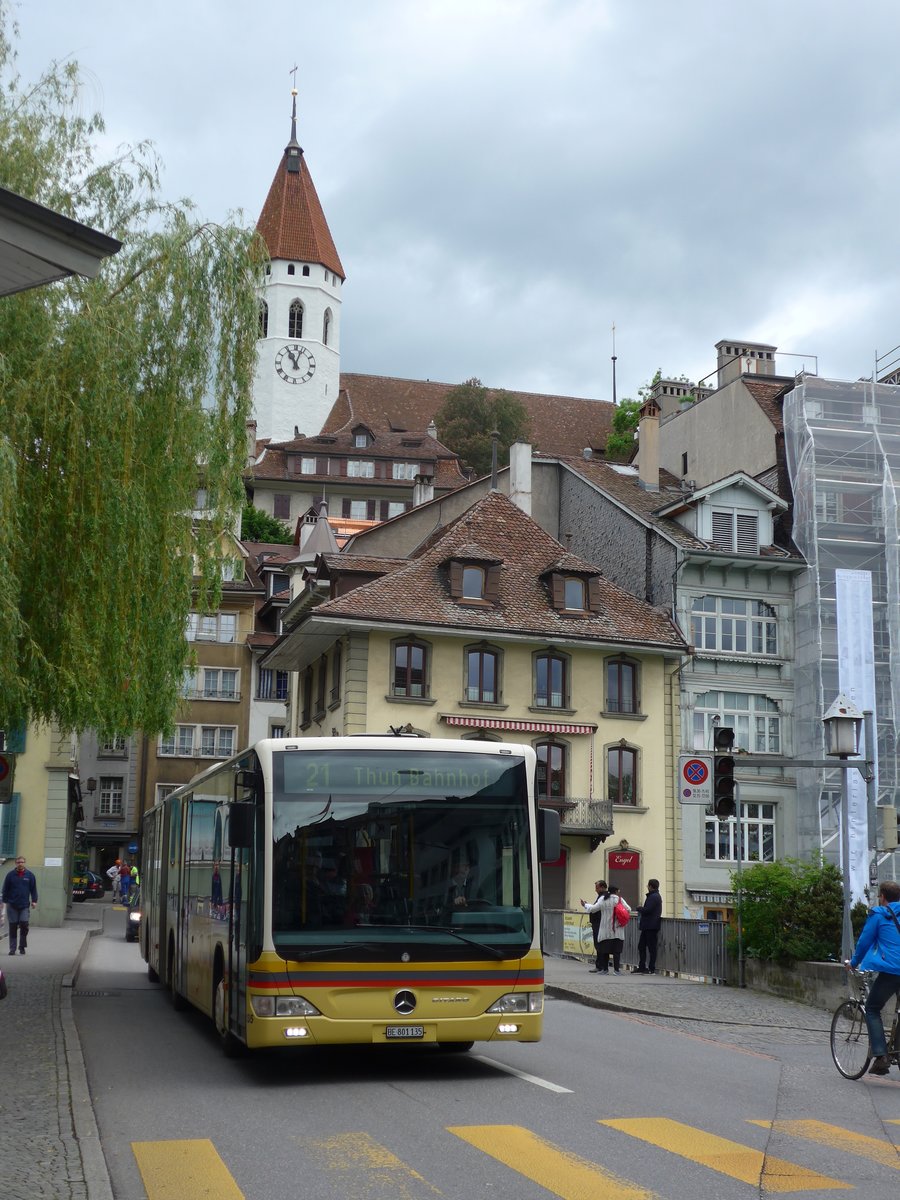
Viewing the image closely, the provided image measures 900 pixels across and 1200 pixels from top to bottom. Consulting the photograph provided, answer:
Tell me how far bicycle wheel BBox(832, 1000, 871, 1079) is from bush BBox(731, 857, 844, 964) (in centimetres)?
912

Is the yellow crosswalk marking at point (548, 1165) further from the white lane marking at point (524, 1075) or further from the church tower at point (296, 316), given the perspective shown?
the church tower at point (296, 316)

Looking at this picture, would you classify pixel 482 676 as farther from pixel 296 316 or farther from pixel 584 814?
pixel 296 316

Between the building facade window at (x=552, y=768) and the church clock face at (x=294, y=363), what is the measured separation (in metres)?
79.8

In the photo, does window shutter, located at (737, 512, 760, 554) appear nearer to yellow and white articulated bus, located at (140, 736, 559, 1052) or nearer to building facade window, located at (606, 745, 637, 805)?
building facade window, located at (606, 745, 637, 805)

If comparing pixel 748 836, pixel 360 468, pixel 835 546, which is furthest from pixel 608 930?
pixel 360 468

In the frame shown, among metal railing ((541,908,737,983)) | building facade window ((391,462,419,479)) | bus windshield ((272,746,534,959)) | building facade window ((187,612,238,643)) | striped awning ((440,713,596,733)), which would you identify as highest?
building facade window ((391,462,419,479))

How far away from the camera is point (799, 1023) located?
19.7 meters

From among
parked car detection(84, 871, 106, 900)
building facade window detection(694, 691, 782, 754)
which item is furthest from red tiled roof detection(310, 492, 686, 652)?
parked car detection(84, 871, 106, 900)

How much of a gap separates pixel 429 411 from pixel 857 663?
7974cm

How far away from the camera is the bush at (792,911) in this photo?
22.8 metres

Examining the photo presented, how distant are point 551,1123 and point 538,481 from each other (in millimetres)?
45576

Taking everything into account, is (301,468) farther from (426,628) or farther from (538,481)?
(426,628)

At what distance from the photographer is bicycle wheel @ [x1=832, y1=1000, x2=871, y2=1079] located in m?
13.5

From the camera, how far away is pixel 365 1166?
8.77 meters
